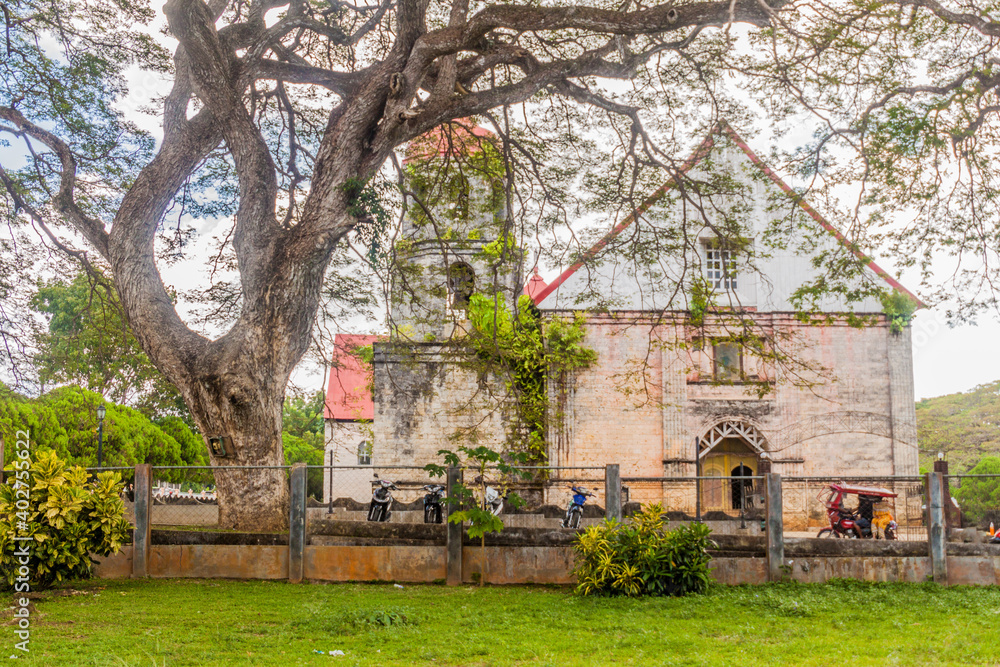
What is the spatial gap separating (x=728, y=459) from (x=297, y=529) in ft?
51.7

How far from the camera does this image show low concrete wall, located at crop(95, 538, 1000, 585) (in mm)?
9953

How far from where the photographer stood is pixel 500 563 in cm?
1015

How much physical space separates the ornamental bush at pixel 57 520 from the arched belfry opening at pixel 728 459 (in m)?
14.5

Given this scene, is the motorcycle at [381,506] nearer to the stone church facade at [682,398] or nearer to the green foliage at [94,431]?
the stone church facade at [682,398]

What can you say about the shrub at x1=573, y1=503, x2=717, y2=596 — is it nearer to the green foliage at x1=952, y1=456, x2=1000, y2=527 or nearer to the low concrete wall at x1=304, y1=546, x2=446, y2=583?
the low concrete wall at x1=304, y1=546, x2=446, y2=583

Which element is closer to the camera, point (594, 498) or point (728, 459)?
point (594, 498)

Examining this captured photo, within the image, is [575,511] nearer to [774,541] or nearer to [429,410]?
[774,541]

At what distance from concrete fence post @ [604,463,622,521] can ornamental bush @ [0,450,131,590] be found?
560 cm

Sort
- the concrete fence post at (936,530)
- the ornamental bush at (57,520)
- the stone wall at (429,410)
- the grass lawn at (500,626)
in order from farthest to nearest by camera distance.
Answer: the stone wall at (429,410) < the concrete fence post at (936,530) < the ornamental bush at (57,520) < the grass lawn at (500,626)

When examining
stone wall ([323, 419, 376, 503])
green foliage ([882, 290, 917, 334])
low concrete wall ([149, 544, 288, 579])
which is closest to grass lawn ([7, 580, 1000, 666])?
low concrete wall ([149, 544, 288, 579])

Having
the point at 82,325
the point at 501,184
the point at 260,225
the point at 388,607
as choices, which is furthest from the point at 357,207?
the point at 82,325

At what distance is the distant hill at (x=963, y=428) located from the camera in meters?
36.1

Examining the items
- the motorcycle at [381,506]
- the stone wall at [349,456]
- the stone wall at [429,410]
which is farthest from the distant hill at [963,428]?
the motorcycle at [381,506]

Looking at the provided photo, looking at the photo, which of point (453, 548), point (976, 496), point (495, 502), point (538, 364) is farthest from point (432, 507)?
point (976, 496)
